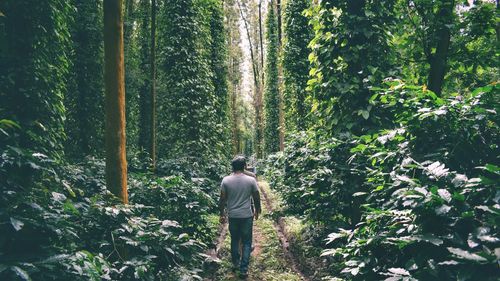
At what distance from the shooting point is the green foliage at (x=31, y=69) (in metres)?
5.27

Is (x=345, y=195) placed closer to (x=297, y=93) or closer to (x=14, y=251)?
(x=14, y=251)

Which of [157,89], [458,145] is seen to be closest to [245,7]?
[157,89]

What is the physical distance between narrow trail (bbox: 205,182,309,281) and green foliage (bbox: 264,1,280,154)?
16599 mm

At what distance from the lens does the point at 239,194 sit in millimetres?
5969

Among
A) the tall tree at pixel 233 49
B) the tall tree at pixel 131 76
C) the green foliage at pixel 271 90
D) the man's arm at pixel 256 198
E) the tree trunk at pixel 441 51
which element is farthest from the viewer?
the tall tree at pixel 233 49

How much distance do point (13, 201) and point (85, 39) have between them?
10.1 meters

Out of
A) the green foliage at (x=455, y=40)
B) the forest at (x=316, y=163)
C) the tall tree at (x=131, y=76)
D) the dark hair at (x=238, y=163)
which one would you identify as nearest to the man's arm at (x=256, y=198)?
the dark hair at (x=238, y=163)

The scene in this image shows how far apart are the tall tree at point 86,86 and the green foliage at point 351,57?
28.2 ft

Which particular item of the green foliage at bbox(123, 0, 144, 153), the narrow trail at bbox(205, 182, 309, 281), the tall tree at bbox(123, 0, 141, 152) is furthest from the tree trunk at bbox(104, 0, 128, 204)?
the tall tree at bbox(123, 0, 141, 152)

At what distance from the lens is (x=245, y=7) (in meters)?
31.9

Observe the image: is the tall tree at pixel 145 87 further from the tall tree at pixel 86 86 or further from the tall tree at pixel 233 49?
the tall tree at pixel 233 49

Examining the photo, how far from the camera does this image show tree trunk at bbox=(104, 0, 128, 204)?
4.52 metres

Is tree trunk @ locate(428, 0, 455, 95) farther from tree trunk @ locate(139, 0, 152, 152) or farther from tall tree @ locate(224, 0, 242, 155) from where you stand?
tall tree @ locate(224, 0, 242, 155)

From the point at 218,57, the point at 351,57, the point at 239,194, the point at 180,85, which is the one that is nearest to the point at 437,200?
the point at 351,57
